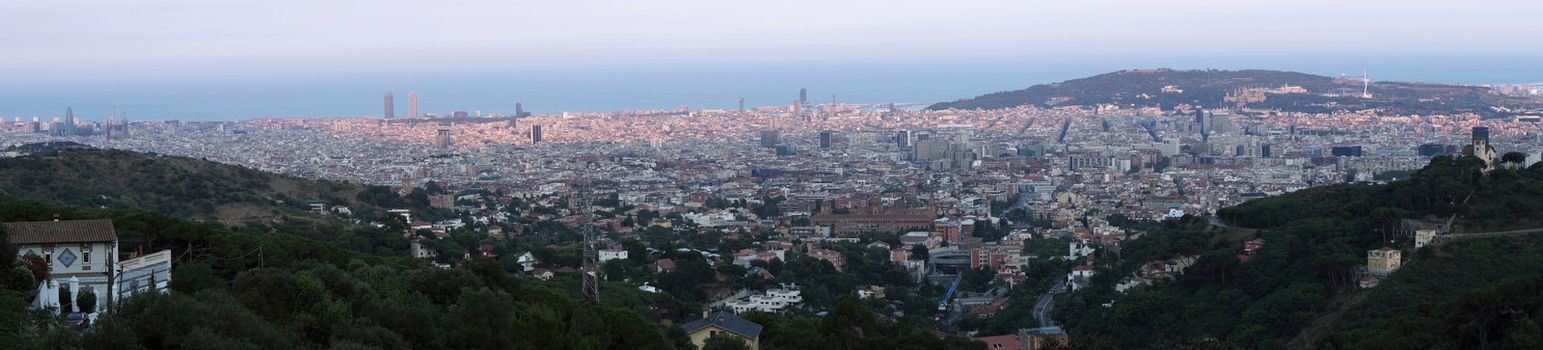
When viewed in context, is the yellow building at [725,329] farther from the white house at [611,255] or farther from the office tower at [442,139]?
the office tower at [442,139]

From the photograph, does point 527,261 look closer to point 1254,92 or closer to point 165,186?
point 165,186

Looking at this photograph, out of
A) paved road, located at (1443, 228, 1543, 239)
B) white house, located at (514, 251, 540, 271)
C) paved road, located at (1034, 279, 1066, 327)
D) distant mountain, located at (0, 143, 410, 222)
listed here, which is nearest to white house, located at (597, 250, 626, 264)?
white house, located at (514, 251, 540, 271)

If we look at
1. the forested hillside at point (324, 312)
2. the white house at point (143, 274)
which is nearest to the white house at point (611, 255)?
the forested hillside at point (324, 312)

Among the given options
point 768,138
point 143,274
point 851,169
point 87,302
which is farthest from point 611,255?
point 768,138

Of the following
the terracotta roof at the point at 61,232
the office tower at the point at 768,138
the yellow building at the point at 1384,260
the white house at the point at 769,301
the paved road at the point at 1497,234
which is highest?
the terracotta roof at the point at 61,232

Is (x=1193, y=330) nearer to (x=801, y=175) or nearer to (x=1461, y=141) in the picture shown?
(x=801, y=175)

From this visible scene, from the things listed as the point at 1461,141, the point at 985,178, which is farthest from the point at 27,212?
the point at 1461,141
